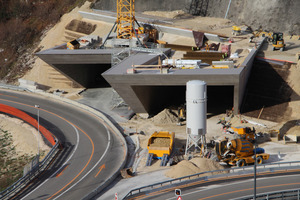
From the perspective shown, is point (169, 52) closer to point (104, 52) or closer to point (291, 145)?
point (104, 52)

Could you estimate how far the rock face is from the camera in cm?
7669

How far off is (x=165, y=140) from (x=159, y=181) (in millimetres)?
7189

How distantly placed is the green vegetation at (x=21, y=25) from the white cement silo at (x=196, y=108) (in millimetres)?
46192

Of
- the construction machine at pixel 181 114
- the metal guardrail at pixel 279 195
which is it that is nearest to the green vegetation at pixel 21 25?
the construction machine at pixel 181 114

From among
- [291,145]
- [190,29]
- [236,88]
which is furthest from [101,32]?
[291,145]

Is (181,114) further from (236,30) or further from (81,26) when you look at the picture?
(81,26)

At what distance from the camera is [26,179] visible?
38.9m

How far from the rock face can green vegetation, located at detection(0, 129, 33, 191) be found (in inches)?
1754

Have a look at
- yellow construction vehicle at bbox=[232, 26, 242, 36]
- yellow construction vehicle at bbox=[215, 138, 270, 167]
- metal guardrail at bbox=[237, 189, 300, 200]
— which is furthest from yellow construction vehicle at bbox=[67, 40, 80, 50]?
metal guardrail at bbox=[237, 189, 300, 200]

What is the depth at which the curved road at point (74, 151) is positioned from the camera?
37.8 metres

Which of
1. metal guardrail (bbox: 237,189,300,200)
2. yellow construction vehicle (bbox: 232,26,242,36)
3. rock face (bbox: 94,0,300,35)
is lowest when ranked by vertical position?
metal guardrail (bbox: 237,189,300,200)

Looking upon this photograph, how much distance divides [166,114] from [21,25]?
52982 millimetres

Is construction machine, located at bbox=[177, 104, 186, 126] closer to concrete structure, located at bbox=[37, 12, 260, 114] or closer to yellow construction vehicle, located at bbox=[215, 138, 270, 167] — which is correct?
concrete structure, located at bbox=[37, 12, 260, 114]

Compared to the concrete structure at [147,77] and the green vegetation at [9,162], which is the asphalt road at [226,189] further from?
the green vegetation at [9,162]
